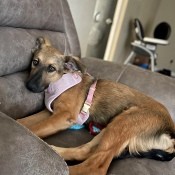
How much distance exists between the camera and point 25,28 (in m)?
1.50

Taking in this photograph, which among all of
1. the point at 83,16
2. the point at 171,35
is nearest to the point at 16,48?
the point at 83,16

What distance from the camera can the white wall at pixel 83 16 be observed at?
2.50m

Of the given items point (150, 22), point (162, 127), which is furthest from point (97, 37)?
point (150, 22)

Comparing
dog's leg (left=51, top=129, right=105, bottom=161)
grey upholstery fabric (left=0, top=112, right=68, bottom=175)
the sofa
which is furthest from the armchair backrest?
grey upholstery fabric (left=0, top=112, right=68, bottom=175)

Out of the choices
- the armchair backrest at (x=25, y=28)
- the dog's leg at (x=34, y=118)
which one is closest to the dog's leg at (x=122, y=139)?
the dog's leg at (x=34, y=118)

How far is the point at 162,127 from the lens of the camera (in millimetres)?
1311

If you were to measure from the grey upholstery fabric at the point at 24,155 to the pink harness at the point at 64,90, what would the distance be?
2.23 feet

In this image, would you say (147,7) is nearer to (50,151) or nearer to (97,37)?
(97,37)

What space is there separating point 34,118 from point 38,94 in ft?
0.55

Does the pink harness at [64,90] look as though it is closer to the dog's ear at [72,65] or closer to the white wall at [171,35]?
the dog's ear at [72,65]

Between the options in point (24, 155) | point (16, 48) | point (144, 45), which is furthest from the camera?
point (144, 45)

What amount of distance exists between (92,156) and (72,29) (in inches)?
41.6

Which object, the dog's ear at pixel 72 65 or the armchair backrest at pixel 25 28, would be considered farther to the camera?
the dog's ear at pixel 72 65

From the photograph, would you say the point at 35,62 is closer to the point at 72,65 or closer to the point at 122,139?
the point at 72,65
